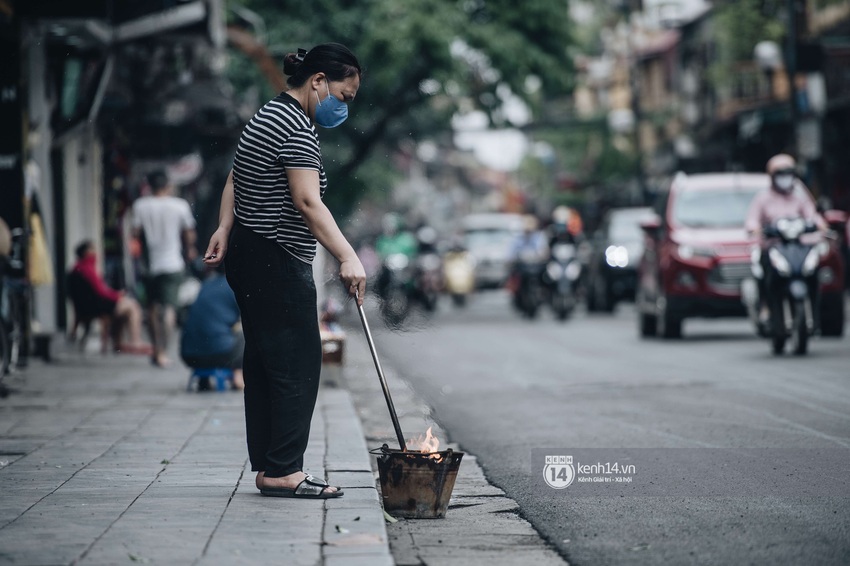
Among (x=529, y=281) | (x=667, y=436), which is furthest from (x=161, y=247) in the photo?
(x=529, y=281)

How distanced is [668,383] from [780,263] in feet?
9.50

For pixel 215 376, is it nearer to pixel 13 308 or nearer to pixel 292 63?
pixel 13 308

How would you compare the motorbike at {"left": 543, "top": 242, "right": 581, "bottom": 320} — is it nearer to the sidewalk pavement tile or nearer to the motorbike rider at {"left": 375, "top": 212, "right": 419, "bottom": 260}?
the motorbike rider at {"left": 375, "top": 212, "right": 419, "bottom": 260}

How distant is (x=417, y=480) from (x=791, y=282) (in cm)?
883

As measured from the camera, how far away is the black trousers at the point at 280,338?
20.2 feet

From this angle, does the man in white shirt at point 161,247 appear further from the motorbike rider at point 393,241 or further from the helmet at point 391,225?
the helmet at point 391,225

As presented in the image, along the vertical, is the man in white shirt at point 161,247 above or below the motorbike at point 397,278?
above

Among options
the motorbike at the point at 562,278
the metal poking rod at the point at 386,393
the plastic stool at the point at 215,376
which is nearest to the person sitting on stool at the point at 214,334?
the plastic stool at the point at 215,376

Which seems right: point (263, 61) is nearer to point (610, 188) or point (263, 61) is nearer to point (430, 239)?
point (430, 239)

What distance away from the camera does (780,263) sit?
14.2 meters

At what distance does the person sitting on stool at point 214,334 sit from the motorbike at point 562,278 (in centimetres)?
1293

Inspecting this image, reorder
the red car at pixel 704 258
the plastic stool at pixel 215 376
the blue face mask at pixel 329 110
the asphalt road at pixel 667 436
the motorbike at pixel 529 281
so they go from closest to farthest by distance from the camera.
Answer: the asphalt road at pixel 667 436 → the blue face mask at pixel 329 110 → the plastic stool at pixel 215 376 → the red car at pixel 704 258 → the motorbike at pixel 529 281

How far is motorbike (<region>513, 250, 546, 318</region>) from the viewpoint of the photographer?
993 inches

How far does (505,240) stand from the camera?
35.9m
